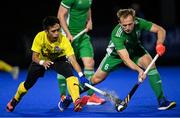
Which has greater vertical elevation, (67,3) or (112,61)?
(67,3)

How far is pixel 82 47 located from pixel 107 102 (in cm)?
89

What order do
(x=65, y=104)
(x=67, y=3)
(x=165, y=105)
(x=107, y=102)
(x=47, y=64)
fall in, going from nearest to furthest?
(x=47, y=64), (x=165, y=105), (x=65, y=104), (x=67, y=3), (x=107, y=102)

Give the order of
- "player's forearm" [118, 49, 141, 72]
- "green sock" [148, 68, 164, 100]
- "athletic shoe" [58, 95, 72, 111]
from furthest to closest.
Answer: "athletic shoe" [58, 95, 72, 111]
"green sock" [148, 68, 164, 100]
"player's forearm" [118, 49, 141, 72]

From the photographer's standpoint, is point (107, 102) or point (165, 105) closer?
point (165, 105)

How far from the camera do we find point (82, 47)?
8.30 m

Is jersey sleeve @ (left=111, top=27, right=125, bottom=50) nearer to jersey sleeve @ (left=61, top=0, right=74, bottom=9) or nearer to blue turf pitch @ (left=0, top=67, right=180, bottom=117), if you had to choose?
blue turf pitch @ (left=0, top=67, right=180, bottom=117)

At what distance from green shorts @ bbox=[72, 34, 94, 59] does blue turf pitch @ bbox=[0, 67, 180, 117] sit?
79cm

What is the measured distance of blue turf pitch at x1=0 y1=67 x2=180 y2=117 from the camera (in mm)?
7227

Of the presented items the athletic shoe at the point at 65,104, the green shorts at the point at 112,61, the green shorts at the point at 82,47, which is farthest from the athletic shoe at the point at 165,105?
the green shorts at the point at 82,47

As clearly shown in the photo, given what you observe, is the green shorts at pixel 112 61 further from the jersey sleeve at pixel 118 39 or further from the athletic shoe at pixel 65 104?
the athletic shoe at pixel 65 104

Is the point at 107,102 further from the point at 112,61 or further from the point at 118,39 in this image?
the point at 118,39

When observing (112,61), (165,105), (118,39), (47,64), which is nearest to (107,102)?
(112,61)

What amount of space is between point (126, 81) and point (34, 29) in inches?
132

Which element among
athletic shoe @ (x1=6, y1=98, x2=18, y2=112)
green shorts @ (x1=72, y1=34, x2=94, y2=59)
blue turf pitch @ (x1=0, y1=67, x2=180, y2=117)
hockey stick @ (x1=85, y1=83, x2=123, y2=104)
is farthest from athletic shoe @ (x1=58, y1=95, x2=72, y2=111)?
green shorts @ (x1=72, y1=34, x2=94, y2=59)
